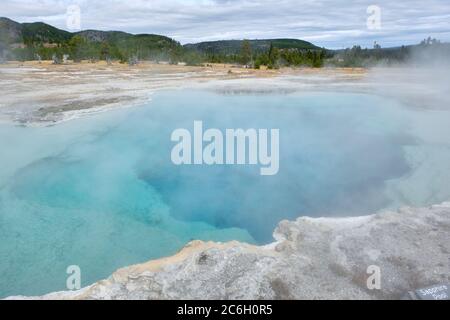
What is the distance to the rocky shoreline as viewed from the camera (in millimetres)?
4520

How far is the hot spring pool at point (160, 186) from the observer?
21.2 ft

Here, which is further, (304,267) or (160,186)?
(160,186)

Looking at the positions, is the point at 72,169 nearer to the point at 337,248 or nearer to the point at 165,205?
the point at 165,205

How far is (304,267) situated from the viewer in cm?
493

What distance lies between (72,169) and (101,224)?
3.09 meters

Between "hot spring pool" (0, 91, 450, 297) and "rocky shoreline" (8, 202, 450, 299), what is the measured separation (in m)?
1.02

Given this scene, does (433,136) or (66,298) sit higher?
(433,136)

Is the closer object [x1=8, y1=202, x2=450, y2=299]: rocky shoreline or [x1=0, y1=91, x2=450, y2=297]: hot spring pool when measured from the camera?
[x1=8, y1=202, x2=450, y2=299]: rocky shoreline

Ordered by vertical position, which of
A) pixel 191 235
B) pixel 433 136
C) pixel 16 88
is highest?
pixel 16 88

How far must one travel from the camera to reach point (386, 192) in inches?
328

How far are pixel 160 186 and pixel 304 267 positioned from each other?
472 cm

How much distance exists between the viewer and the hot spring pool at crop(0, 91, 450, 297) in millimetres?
6449
